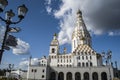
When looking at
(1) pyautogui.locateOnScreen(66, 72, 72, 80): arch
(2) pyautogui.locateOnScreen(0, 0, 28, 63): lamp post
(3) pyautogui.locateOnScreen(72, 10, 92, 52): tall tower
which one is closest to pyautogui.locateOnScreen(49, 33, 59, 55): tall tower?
(3) pyautogui.locateOnScreen(72, 10, 92, 52): tall tower

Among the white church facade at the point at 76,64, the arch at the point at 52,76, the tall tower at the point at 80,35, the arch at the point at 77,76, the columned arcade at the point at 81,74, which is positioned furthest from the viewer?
the tall tower at the point at 80,35

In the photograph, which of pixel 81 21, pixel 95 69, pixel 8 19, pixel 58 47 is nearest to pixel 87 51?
pixel 95 69

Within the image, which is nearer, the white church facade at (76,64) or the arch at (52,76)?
the white church facade at (76,64)

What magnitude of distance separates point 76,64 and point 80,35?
1679cm

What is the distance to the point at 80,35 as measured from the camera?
76.8 meters

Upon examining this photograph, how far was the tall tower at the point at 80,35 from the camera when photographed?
75.9 m

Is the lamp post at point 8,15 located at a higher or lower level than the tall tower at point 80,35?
lower

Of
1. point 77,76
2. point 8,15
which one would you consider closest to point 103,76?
point 77,76

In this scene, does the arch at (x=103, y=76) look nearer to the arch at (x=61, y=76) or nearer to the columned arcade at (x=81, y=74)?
the columned arcade at (x=81, y=74)

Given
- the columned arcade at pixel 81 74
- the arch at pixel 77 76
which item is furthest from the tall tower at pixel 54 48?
A: the arch at pixel 77 76

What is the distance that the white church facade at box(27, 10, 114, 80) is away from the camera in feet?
193

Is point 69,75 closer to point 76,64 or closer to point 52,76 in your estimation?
point 76,64

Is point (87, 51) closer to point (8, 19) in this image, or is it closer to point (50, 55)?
point (50, 55)

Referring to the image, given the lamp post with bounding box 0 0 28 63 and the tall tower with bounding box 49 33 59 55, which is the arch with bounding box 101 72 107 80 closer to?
the tall tower with bounding box 49 33 59 55
